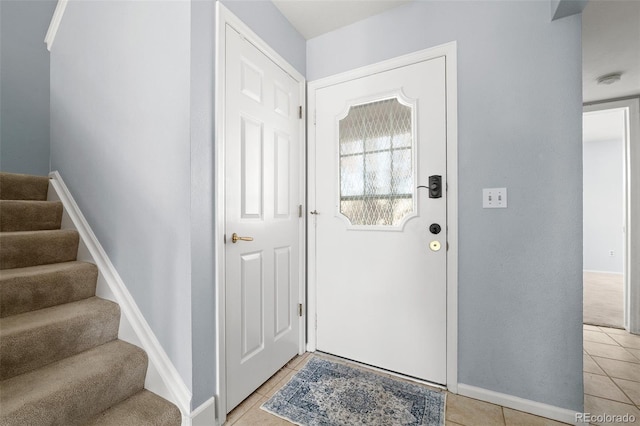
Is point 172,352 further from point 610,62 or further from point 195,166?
point 610,62

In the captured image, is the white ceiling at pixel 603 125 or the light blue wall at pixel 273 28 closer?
the white ceiling at pixel 603 125

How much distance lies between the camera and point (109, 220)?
1.62m

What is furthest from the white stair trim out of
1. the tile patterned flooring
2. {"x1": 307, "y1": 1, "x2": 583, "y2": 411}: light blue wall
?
the tile patterned flooring

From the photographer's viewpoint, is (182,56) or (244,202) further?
(244,202)

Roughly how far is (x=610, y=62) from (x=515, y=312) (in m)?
1.30

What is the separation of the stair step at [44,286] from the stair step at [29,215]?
1.18 ft

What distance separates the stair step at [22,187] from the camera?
1826 mm

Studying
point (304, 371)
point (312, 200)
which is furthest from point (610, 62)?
point (304, 371)

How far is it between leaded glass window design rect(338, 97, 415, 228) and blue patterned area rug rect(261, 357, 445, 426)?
3.20 feet

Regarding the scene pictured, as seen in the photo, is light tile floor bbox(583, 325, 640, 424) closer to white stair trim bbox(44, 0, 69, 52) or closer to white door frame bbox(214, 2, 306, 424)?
white door frame bbox(214, 2, 306, 424)

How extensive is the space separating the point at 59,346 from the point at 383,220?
5.91 ft

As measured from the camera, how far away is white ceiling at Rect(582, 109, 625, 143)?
1.35 metres

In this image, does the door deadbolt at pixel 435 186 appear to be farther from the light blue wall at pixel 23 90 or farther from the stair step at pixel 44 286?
the light blue wall at pixel 23 90

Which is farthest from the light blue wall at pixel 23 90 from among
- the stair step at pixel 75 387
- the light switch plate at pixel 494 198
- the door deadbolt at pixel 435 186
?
the light switch plate at pixel 494 198
